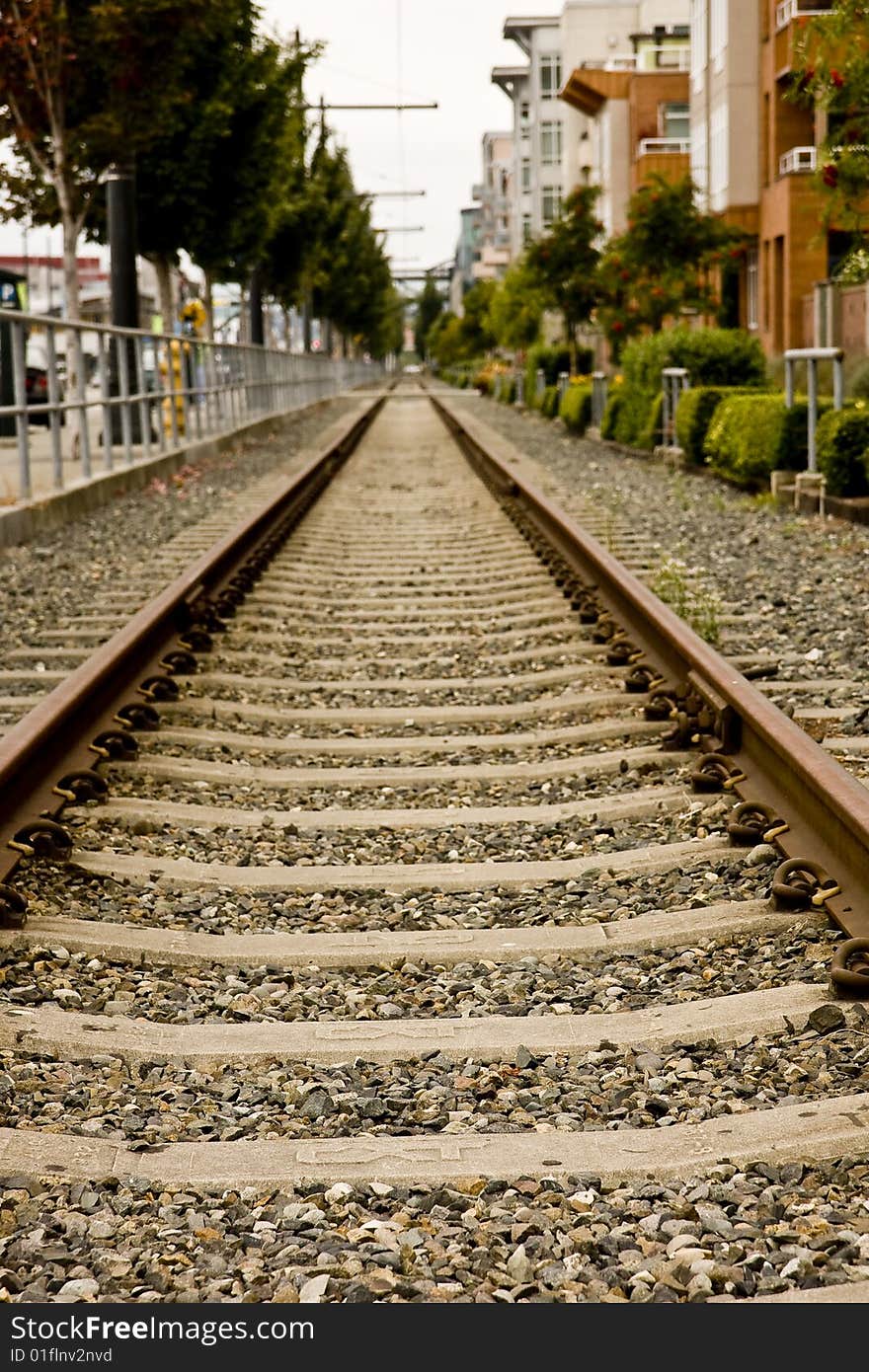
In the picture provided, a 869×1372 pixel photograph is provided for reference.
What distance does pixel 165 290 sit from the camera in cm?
2820

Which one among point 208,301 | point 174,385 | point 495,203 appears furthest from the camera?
point 495,203

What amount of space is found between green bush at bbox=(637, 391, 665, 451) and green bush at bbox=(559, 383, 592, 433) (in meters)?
6.68

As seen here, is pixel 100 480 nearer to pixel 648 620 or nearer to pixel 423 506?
pixel 423 506

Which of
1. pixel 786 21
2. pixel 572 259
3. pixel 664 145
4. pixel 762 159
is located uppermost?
pixel 786 21

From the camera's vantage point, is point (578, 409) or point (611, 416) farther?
point (578, 409)

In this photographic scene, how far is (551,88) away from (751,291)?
6504 cm

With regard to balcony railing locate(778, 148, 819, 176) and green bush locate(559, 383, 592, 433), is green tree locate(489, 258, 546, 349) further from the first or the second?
green bush locate(559, 383, 592, 433)

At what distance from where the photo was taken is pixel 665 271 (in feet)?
92.6

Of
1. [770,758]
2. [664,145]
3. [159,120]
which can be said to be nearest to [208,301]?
[159,120]

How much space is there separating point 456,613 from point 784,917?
4980mm

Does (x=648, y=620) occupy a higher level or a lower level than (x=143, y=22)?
lower

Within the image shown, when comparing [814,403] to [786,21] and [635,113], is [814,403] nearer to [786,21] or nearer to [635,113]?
[786,21]

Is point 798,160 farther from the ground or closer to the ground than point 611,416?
farther from the ground

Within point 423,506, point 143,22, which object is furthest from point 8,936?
point 143,22
